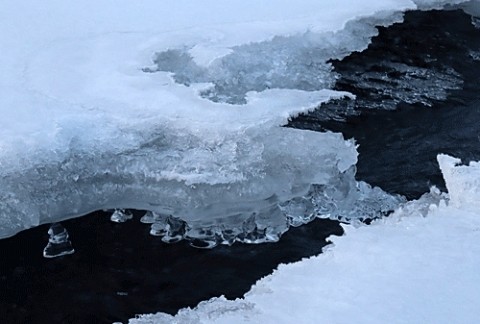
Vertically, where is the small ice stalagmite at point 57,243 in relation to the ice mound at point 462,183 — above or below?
below

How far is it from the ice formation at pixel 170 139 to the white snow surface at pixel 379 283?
2.45 feet

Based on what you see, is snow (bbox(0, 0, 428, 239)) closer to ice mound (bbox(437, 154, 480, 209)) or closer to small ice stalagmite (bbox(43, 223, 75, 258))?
small ice stalagmite (bbox(43, 223, 75, 258))

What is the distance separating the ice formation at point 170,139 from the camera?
425 cm

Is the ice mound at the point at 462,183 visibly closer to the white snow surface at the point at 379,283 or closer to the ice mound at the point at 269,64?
the white snow surface at the point at 379,283

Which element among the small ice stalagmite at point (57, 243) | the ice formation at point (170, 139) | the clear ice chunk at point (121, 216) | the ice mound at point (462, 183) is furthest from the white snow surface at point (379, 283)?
the clear ice chunk at point (121, 216)

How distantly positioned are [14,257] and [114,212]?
62 centimetres

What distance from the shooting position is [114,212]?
4539mm

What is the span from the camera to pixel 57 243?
14.1 feet

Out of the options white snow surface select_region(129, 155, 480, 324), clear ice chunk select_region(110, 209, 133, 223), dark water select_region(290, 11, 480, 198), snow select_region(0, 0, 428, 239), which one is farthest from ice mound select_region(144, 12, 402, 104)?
white snow surface select_region(129, 155, 480, 324)

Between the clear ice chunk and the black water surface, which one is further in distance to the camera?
the clear ice chunk

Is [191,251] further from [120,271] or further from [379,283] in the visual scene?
[379,283]

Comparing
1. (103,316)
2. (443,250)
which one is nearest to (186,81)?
(103,316)

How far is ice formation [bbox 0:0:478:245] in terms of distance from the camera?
14.0 ft

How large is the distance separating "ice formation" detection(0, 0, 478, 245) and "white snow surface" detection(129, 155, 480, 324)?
0.75 m
